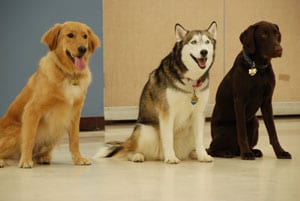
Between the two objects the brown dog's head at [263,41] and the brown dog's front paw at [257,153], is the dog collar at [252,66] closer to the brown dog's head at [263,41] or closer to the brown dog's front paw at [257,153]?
the brown dog's head at [263,41]

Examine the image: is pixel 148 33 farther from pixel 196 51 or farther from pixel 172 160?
pixel 172 160

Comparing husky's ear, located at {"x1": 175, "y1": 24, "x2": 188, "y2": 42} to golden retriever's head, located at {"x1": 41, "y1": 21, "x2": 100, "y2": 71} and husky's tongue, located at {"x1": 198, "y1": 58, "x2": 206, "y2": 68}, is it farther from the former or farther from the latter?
golden retriever's head, located at {"x1": 41, "y1": 21, "x2": 100, "y2": 71}

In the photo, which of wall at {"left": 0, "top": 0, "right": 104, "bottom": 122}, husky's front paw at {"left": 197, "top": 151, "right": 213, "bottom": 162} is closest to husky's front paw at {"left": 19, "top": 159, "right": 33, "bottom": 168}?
husky's front paw at {"left": 197, "top": 151, "right": 213, "bottom": 162}

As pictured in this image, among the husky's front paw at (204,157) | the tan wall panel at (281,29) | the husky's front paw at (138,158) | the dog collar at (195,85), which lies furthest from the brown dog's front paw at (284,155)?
the tan wall panel at (281,29)

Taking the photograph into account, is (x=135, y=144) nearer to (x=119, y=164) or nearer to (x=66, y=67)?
(x=119, y=164)

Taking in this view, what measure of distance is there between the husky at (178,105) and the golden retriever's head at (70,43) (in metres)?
0.57

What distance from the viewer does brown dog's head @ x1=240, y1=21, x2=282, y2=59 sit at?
384 cm

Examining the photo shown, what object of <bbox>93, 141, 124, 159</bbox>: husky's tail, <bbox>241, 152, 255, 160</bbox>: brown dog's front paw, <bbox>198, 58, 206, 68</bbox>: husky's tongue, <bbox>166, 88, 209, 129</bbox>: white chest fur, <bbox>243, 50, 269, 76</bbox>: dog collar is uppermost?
<bbox>198, 58, 206, 68</bbox>: husky's tongue

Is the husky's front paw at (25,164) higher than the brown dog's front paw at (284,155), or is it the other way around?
the husky's front paw at (25,164)

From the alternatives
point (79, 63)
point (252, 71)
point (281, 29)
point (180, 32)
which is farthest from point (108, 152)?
point (281, 29)

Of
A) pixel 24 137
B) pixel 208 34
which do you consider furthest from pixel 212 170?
pixel 24 137

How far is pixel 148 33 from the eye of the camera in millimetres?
6734

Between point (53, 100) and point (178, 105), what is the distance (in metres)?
0.84

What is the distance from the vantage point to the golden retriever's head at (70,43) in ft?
11.8
